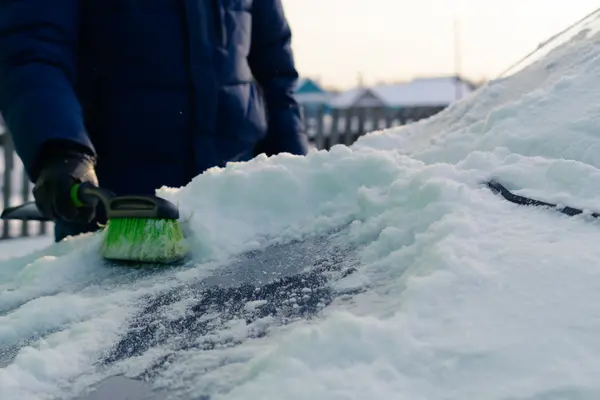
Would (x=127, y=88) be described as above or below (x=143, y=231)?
above

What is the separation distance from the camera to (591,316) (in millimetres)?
843

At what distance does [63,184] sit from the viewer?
173cm

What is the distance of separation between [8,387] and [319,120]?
423 inches

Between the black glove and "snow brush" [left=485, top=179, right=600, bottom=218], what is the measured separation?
968 mm

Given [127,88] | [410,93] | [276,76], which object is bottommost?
[127,88]

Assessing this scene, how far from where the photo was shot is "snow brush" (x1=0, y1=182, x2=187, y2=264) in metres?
1.42

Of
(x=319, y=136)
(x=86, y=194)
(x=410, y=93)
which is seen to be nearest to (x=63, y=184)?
(x=86, y=194)

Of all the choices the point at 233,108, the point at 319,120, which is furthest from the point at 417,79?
the point at 233,108

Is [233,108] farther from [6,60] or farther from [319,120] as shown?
[319,120]

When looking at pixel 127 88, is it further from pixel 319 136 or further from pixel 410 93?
pixel 410 93

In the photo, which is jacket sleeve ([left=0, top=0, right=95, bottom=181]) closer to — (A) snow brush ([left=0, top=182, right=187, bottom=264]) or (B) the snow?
(B) the snow

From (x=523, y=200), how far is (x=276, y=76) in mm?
1997

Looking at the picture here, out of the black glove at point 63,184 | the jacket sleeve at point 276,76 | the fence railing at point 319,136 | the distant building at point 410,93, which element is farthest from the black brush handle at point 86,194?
the distant building at point 410,93

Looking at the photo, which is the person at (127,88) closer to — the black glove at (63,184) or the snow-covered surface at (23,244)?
the black glove at (63,184)
